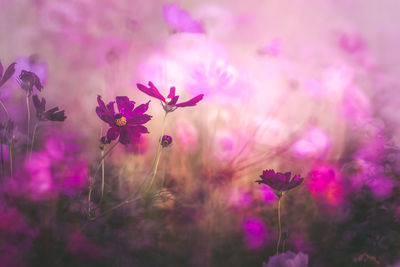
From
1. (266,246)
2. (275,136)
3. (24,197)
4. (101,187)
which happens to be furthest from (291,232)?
(24,197)

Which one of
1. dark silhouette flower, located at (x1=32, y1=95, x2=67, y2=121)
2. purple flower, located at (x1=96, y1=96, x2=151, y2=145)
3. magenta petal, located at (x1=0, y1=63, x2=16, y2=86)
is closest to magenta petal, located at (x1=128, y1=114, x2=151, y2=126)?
purple flower, located at (x1=96, y1=96, x2=151, y2=145)

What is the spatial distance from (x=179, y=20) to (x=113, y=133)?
0.25 meters

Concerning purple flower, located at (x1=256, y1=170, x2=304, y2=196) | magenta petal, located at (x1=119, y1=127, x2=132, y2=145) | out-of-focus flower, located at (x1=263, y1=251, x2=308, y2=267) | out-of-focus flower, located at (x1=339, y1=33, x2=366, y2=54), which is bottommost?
out-of-focus flower, located at (x1=263, y1=251, x2=308, y2=267)

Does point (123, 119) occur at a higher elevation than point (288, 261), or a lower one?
higher

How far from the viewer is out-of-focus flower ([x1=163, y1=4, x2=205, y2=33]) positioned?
2.33 ft

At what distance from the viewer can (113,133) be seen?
60cm

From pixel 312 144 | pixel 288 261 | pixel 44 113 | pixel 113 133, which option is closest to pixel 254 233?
pixel 288 261

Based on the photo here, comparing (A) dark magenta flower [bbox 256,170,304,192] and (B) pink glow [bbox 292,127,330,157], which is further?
(B) pink glow [bbox 292,127,330,157]

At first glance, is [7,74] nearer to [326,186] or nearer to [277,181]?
[277,181]

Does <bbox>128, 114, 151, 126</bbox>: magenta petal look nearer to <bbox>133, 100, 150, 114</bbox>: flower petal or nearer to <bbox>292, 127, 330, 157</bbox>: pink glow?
<bbox>133, 100, 150, 114</bbox>: flower petal

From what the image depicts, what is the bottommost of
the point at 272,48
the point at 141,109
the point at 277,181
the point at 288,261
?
the point at 288,261

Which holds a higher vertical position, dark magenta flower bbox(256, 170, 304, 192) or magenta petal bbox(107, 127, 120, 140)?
magenta petal bbox(107, 127, 120, 140)

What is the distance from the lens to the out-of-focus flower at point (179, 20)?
711 mm

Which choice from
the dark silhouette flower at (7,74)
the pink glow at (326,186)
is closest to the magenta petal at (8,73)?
the dark silhouette flower at (7,74)
